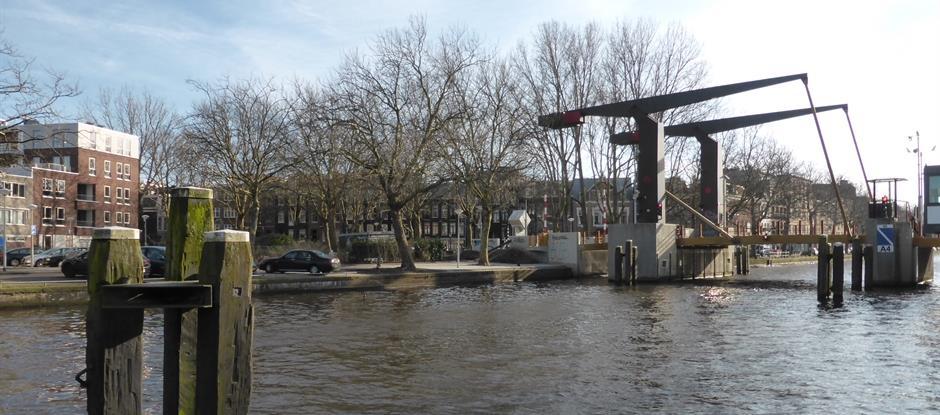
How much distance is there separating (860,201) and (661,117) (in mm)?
74893

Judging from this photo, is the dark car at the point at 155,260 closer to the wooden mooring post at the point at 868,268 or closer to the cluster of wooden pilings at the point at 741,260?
the wooden mooring post at the point at 868,268

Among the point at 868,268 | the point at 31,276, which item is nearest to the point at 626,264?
the point at 868,268

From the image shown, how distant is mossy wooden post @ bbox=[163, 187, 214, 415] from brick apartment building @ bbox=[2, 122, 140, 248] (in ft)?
221

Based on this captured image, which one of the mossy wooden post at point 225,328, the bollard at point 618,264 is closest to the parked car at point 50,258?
the bollard at point 618,264

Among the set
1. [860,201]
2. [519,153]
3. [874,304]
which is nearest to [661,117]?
[519,153]

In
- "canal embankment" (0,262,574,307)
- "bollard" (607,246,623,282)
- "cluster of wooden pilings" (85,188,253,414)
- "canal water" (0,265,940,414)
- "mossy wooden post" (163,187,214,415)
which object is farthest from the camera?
"bollard" (607,246,623,282)

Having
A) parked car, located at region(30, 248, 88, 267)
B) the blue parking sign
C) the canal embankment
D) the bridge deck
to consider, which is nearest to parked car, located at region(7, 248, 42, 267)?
parked car, located at region(30, 248, 88, 267)

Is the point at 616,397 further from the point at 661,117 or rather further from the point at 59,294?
the point at 661,117

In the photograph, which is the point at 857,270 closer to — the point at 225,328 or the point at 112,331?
the point at 225,328

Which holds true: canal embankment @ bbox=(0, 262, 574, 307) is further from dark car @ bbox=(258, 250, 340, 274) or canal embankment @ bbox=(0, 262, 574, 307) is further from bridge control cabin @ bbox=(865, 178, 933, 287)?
bridge control cabin @ bbox=(865, 178, 933, 287)

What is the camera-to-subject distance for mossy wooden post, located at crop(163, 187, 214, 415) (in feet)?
20.1

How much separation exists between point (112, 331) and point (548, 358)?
10.0 m

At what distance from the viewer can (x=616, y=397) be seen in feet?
37.8

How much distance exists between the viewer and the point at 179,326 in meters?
6.09
